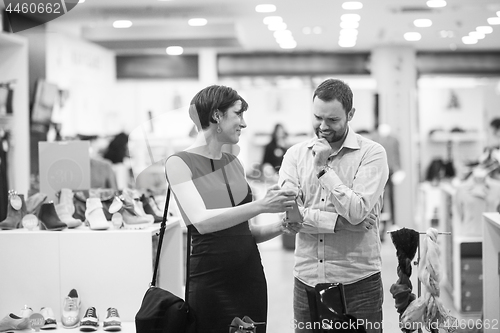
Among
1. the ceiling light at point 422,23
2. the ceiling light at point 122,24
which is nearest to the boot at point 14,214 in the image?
the ceiling light at point 122,24

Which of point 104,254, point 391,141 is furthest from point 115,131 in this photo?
point 104,254

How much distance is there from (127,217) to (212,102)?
103 cm

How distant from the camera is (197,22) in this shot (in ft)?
19.5

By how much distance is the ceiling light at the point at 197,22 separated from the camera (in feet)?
19.3

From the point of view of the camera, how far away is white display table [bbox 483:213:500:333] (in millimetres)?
2715

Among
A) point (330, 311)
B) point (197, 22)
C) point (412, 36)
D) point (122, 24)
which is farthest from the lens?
point (412, 36)

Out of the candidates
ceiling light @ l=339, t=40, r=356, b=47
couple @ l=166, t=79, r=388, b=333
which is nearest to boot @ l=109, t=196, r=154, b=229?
couple @ l=166, t=79, r=388, b=333

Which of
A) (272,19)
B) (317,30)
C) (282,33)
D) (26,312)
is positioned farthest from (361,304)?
(282,33)

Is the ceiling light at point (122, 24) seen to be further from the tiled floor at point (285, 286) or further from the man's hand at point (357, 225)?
the man's hand at point (357, 225)

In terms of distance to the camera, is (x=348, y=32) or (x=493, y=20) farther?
(x=348, y=32)

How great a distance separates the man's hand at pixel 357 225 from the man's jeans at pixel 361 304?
6.3 inches

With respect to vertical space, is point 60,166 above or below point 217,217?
above

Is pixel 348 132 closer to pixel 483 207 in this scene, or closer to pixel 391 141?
pixel 483 207

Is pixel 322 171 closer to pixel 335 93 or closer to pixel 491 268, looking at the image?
pixel 335 93
